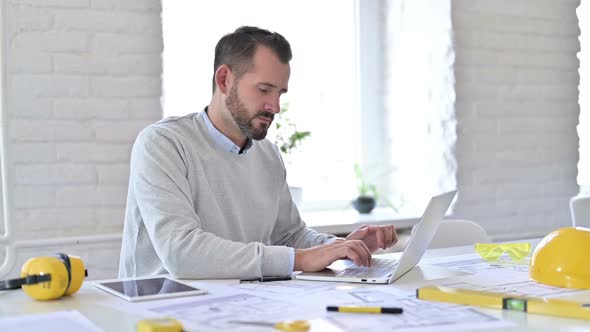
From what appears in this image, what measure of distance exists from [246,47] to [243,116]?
18cm

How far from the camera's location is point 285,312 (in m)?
1.33

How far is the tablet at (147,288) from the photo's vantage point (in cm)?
146

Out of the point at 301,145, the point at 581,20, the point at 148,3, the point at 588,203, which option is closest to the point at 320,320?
the point at 148,3

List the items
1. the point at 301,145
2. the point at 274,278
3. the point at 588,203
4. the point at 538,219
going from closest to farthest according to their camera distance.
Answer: the point at 274,278
the point at 588,203
the point at 301,145
the point at 538,219

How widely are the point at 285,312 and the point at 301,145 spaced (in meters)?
1.95

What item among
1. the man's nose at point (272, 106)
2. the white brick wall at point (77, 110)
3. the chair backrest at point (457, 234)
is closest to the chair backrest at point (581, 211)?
the chair backrest at point (457, 234)

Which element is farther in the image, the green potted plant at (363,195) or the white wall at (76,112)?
the green potted plant at (363,195)

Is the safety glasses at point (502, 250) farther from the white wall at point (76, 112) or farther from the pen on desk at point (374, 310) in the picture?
the white wall at point (76, 112)

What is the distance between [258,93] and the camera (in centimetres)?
207

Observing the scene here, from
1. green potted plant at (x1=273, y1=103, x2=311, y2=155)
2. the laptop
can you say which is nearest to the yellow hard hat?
the laptop

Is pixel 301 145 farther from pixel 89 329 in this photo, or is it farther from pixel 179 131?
pixel 89 329

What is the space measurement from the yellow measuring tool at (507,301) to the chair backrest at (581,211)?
1.44 m

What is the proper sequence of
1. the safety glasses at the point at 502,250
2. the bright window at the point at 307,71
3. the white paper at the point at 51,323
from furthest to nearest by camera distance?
1. the bright window at the point at 307,71
2. the safety glasses at the point at 502,250
3. the white paper at the point at 51,323

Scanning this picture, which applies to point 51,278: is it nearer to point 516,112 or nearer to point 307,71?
point 307,71
